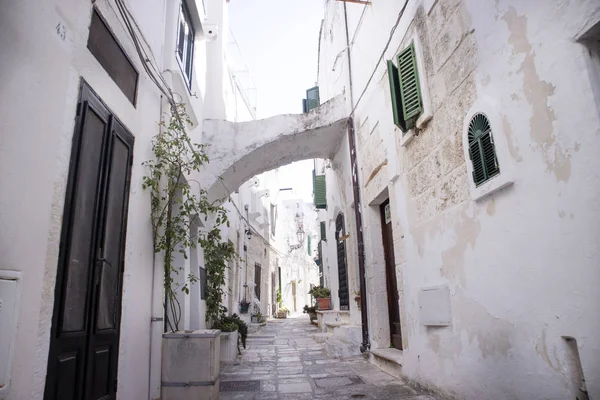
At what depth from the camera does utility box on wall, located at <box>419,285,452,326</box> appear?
3189 millimetres

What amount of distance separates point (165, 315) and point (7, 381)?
2.46 meters

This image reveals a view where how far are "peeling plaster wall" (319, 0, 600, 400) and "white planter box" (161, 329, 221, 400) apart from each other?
1.92 metres

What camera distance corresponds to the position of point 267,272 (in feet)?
53.8

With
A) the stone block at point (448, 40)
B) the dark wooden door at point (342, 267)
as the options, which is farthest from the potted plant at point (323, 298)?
the stone block at point (448, 40)

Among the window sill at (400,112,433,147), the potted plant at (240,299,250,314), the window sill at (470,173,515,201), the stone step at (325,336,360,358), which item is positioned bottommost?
the stone step at (325,336,360,358)

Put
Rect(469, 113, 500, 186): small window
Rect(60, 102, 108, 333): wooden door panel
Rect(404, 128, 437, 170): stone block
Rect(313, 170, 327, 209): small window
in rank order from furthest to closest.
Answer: Rect(313, 170, 327, 209): small window
Rect(404, 128, 437, 170): stone block
Rect(469, 113, 500, 186): small window
Rect(60, 102, 108, 333): wooden door panel

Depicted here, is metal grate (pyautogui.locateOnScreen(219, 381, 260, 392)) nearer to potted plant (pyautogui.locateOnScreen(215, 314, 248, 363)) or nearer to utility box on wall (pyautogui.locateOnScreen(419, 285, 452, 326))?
potted plant (pyautogui.locateOnScreen(215, 314, 248, 363))

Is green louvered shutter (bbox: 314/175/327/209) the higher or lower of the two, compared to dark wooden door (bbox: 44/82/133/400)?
higher

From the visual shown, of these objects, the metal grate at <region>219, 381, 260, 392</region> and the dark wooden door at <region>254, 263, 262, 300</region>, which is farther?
the dark wooden door at <region>254, 263, 262, 300</region>

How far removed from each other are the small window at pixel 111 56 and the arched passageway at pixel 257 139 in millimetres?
2685

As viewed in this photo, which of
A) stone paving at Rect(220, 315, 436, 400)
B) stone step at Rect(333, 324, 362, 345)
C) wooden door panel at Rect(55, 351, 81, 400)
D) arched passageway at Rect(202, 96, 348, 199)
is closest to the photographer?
wooden door panel at Rect(55, 351, 81, 400)

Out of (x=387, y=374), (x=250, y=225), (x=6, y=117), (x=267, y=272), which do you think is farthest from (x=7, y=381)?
(x=267, y=272)

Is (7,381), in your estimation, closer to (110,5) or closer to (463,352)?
(110,5)

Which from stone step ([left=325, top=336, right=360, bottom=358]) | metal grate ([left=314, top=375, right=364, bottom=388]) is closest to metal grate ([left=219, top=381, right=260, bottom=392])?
metal grate ([left=314, top=375, right=364, bottom=388])
